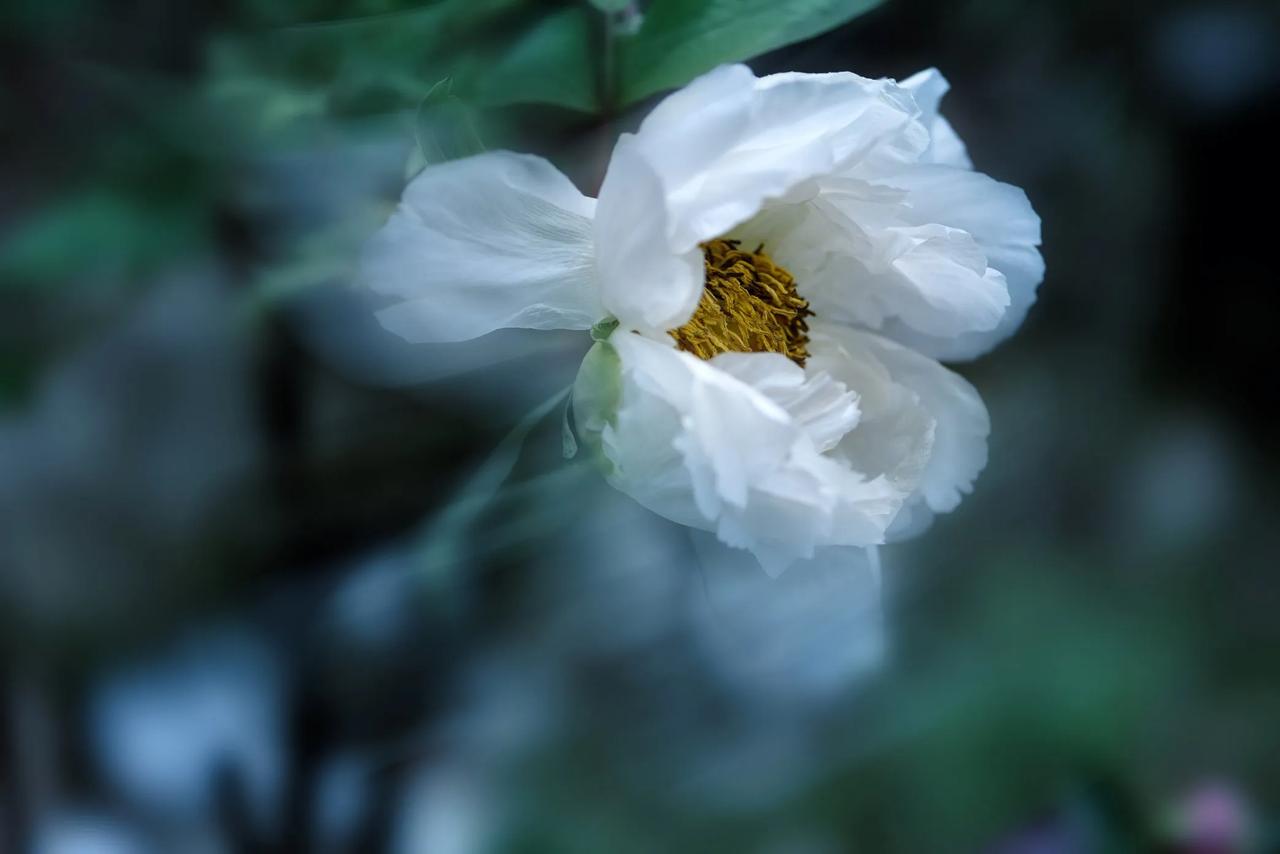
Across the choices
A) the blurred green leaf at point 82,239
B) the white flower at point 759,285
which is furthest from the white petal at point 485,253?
the blurred green leaf at point 82,239

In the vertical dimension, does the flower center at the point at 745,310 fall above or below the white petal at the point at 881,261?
below

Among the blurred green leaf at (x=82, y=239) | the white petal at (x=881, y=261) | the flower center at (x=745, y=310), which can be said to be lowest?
the blurred green leaf at (x=82, y=239)

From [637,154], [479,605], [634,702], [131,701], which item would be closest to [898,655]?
[634,702]

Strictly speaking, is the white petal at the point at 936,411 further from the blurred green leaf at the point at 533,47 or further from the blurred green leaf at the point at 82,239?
the blurred green leaf at the point at 82,239

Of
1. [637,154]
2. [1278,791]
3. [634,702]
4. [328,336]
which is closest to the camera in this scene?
[637,154]

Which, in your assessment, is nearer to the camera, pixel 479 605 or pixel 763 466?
pixel 763 466

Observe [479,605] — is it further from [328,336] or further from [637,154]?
[637,154]

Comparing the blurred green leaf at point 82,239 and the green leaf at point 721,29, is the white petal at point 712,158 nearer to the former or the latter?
the green leaf at point 721,29
